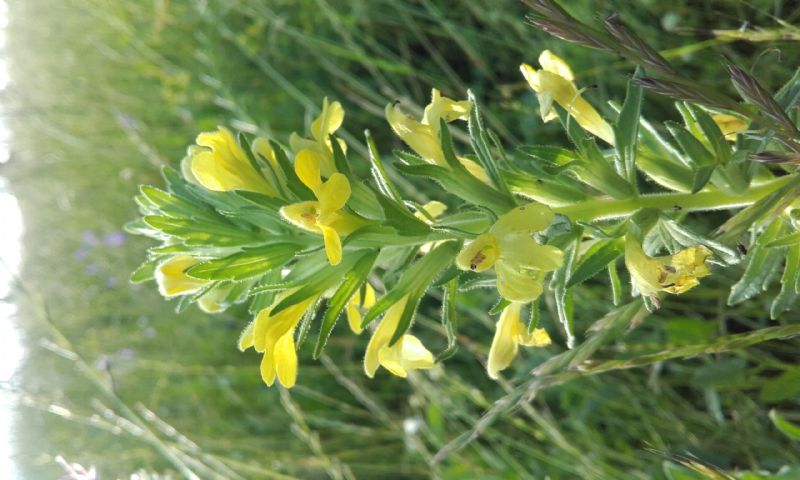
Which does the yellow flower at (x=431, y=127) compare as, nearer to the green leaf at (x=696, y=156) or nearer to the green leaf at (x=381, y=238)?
the green leaf at (x=381, y=238)

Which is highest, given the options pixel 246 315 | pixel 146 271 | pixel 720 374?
pixel 146 271

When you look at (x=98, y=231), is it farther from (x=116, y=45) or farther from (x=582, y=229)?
(x=582, y=229)

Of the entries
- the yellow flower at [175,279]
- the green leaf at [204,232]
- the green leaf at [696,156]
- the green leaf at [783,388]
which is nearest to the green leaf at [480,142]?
the green leaf at [696,156]

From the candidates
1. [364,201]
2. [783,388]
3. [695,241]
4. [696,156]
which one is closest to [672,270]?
[695,241]

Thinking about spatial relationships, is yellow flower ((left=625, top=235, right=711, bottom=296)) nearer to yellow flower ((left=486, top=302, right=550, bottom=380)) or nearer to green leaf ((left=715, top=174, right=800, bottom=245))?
green leaf ((left=715, top=174, right=800, bottom=245))

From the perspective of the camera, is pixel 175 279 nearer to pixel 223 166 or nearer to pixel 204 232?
pixel 204 232

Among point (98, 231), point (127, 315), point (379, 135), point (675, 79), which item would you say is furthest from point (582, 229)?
point (98, 231)

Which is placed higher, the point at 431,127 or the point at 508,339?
the point at 431,127
